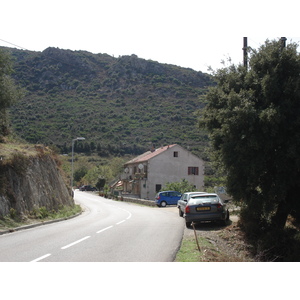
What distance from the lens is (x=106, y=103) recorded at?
342ft

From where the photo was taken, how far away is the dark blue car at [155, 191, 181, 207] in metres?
38.7

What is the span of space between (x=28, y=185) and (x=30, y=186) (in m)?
0.29

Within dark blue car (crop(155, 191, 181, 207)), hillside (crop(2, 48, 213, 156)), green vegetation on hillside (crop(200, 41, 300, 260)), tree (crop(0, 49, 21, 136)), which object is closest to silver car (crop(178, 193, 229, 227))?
green vegetation on hillside (crop(200, 41, 300, 260))

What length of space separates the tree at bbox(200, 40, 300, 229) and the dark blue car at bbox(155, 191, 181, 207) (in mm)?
23419

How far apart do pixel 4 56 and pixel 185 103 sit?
88.0 m

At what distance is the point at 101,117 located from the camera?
95438 mm

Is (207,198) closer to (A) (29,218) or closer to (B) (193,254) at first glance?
A: (B) (193,254)

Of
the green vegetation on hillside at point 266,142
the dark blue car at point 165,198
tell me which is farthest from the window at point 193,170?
the green vegetation on hillside at point 266,142

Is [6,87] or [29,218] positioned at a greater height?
[6,87]

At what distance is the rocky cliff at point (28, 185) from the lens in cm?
1778

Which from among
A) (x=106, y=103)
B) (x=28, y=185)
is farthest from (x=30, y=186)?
(x=106, y=103)

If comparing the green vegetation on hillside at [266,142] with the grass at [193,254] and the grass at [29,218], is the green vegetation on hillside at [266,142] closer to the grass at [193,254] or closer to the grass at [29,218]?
the grass at [193,254]


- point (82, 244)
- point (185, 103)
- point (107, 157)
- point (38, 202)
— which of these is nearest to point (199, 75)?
point (185, 103)

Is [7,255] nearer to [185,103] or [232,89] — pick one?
[232,89]
